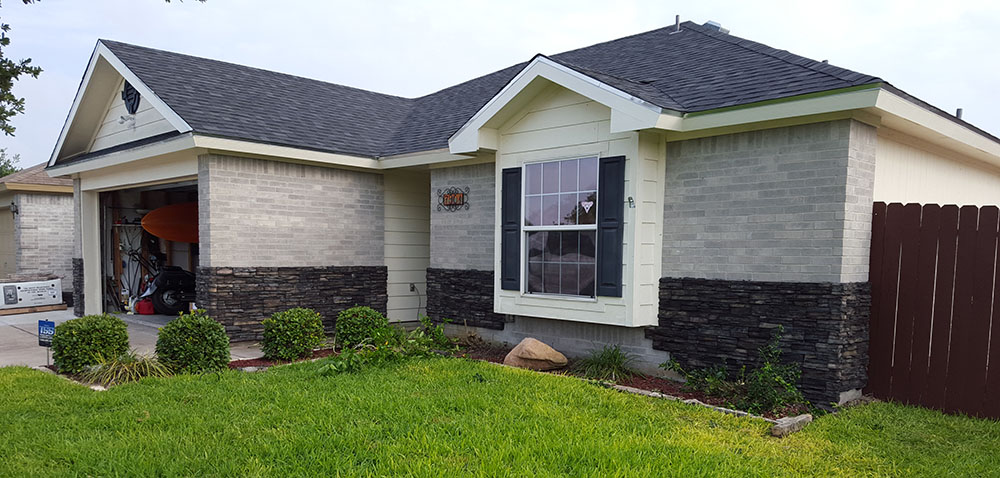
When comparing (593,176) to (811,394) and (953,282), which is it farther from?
(953,282)

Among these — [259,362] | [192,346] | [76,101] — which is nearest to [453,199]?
[259,362]

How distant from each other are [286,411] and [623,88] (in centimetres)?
462

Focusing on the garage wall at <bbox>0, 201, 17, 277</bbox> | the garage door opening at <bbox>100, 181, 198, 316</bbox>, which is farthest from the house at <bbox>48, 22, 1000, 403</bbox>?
the garage wall at <bbox>0, 201, 17, 277</bbox>

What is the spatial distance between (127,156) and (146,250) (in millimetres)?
4479

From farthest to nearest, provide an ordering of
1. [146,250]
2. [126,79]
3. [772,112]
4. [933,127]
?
[146,250] < [126,79] < [933,127] < [772,112]

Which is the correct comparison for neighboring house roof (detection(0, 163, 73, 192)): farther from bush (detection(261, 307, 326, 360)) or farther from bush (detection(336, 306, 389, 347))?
bush (detection(336, 306, 389, 347))

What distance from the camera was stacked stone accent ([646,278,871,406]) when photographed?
5.73 meters

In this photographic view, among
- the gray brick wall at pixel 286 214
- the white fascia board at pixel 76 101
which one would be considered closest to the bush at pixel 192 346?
the gray brick wall at pixel 286 214

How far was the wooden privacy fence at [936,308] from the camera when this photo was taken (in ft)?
18.3

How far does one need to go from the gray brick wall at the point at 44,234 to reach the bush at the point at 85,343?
32.2ft

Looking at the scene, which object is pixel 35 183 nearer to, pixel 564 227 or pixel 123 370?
pixel 123 370

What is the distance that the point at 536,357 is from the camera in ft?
23.6

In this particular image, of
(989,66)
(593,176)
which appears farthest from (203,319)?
(989,66)

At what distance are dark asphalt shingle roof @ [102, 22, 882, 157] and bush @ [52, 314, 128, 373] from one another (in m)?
2.91
